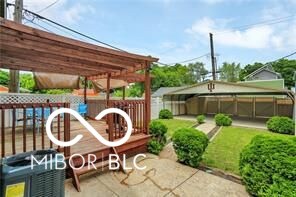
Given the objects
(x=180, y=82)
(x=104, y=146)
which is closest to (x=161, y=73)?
(x=180, y=82)

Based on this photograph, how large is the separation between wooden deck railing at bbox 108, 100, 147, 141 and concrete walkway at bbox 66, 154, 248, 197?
43.1 inches

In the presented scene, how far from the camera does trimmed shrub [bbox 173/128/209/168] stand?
184 inches

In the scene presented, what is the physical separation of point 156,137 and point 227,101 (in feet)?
47.6

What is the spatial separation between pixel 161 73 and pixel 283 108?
1831cm

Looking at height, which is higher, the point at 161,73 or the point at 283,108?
the point at 161,73

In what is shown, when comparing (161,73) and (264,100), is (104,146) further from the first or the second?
(161,73)

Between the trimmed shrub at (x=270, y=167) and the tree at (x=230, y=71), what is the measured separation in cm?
3875

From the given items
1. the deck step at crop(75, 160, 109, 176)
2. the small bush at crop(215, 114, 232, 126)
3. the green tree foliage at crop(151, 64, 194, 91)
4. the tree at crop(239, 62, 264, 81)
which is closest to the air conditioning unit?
the deck step at crop(75, 160, 109, 176)

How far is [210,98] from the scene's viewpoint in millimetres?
19531

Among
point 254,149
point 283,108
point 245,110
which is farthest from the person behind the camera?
point 245,110

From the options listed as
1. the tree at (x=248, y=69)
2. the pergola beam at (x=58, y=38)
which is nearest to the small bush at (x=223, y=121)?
the pergola beam at (x=58, y=38)

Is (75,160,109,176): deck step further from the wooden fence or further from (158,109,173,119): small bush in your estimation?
the wooden fence

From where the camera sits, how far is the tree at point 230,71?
40081mm

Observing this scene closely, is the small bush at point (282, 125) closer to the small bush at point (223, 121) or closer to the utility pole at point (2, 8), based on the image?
the small bush at point (223, 121)
